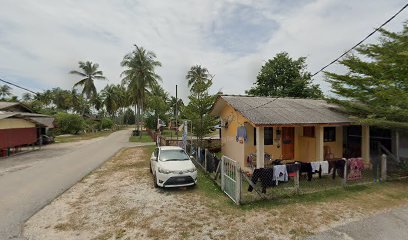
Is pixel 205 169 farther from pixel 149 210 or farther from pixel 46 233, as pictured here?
pixel 46 233

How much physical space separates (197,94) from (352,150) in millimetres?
10998

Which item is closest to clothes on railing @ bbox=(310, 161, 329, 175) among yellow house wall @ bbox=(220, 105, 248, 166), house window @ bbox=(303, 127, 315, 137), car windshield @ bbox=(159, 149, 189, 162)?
house window @ bbox=(303, 127, 315, 137)

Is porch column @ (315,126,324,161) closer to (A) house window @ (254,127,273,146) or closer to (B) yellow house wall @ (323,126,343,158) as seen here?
(A) house window @ (254,127,273,146)

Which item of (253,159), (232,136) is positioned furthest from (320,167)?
(232,136)

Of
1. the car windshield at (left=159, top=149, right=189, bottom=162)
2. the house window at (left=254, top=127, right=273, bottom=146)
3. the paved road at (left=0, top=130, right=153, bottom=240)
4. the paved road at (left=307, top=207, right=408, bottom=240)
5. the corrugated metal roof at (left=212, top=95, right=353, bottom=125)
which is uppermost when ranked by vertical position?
the corrugated metal roof at (left=212, top=95, right=353, bottom=125)

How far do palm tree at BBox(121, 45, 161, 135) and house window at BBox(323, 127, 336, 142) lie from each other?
2707cm

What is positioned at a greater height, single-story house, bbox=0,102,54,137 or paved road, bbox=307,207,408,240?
single-story house, bbox=0,102,54,137

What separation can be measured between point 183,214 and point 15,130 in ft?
75.1

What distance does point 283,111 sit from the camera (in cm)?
1266

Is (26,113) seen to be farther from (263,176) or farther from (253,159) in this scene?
(263,176)

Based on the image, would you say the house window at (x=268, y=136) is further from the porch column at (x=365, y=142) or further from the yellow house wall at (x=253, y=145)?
the porch column at (x=365, y=142)

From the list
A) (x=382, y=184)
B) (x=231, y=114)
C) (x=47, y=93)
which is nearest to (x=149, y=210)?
(x=231, y=114)

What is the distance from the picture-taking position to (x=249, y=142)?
13.1 metres

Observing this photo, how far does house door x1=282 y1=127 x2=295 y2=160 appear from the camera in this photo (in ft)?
44.7
